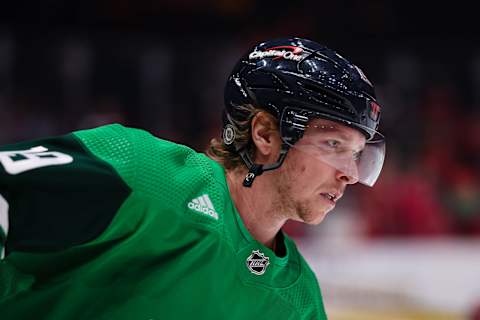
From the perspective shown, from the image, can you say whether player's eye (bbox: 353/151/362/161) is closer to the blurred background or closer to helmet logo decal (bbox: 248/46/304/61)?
helmet logo decal (bbox: 248/46/304/61)

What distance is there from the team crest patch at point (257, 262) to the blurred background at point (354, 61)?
298cm

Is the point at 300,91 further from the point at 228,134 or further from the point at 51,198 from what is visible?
the point at 51,198

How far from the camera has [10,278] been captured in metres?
2.21

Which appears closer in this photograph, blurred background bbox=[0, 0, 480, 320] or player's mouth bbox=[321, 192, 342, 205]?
player's mouth bbox=[321, 192, 342, 205]

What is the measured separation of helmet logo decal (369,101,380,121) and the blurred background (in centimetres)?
301

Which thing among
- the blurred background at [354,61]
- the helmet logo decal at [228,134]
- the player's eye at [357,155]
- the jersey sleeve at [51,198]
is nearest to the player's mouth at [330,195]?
the player's eye at [357,155]

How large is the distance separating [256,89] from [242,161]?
25 cm

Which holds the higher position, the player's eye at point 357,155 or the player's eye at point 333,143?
the player's eye at point 333,143

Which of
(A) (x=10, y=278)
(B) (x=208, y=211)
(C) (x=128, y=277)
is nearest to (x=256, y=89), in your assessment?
(B) (x=208, y=211)

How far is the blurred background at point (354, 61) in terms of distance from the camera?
572cm

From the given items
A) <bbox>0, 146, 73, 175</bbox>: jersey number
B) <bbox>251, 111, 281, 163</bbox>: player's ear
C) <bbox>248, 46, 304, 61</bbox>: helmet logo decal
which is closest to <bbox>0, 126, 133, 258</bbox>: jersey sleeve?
<bbox>0, 146, 73, 175</bbox>: jersey number

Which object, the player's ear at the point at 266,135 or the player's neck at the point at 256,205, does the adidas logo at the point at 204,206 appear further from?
the player's ear at the point at 266,135

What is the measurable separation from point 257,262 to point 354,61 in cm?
539

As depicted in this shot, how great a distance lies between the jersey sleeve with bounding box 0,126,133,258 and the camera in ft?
6.78
